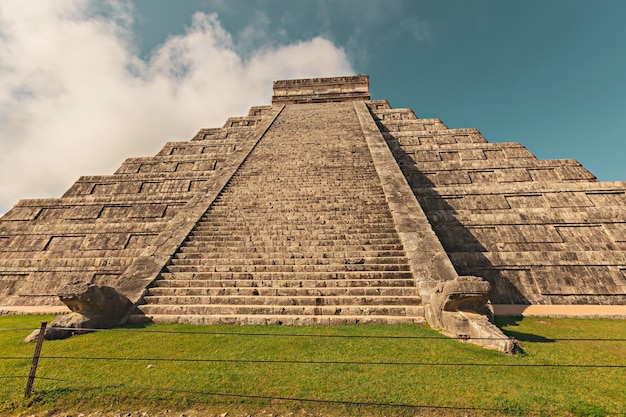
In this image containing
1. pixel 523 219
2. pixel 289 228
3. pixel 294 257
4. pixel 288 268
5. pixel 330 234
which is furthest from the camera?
pixel 523 219

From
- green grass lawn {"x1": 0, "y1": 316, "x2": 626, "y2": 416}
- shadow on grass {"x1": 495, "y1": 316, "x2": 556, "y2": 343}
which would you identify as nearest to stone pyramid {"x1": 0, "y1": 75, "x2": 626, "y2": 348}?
shadow on grass {"x1": 495, "y1": 316, "x2": 556, "y2": 343}

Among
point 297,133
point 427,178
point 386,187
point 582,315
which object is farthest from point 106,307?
point 297,133

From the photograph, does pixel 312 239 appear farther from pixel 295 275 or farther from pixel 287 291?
pixel 287 291

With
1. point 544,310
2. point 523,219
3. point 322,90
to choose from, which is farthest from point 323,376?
point 322,90

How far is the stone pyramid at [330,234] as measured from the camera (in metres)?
6.81

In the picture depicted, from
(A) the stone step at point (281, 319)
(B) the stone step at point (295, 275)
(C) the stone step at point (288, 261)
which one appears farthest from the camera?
(C) the stone step at point (288, 261)

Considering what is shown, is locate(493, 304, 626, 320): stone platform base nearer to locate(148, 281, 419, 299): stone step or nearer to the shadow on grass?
the shadow on grass

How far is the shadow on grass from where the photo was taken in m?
5.35

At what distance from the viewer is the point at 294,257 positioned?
808 centimetres

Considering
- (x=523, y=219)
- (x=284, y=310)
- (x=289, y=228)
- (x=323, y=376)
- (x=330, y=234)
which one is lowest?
(x=323, y=376)

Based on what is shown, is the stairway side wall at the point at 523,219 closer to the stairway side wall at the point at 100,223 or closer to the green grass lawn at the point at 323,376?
the green grass lawn at the point at 323,376

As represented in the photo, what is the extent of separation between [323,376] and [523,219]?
946cm

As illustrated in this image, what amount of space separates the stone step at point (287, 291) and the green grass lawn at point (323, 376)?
1374 millimetres

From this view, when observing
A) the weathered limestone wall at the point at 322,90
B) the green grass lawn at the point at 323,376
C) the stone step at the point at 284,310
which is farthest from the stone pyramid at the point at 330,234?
the weathered limestone wall at the point at 322,90
